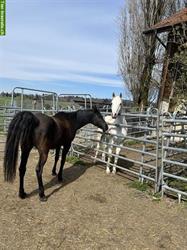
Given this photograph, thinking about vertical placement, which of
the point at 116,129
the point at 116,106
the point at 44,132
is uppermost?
the point at 116,106

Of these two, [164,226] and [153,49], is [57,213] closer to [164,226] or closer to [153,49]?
[164,226]

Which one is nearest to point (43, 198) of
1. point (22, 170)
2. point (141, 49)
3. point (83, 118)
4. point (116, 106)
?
point (22, 170)

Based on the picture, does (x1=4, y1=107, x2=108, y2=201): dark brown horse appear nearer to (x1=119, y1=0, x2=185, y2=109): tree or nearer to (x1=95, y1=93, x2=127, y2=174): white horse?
(x1=95, y1=93, x2=127, y2=174): white horse

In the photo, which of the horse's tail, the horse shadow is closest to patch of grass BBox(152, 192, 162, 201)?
the horse shadow

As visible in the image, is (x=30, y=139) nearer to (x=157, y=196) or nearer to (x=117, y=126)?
(x=157, y=196)

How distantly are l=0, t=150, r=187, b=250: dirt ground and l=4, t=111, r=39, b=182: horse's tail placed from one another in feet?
1.44

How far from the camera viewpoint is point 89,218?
505cm

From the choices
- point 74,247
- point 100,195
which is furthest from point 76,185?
point 74,247

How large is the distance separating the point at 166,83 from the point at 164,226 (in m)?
11.8

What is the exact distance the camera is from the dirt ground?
4280mm

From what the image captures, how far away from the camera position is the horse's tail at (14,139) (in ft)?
18.2

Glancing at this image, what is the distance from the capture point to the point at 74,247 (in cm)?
411

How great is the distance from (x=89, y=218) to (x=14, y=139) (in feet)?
5.12

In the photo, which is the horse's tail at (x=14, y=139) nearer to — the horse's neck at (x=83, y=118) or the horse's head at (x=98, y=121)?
the horse's neck at (x=83, y=118)
